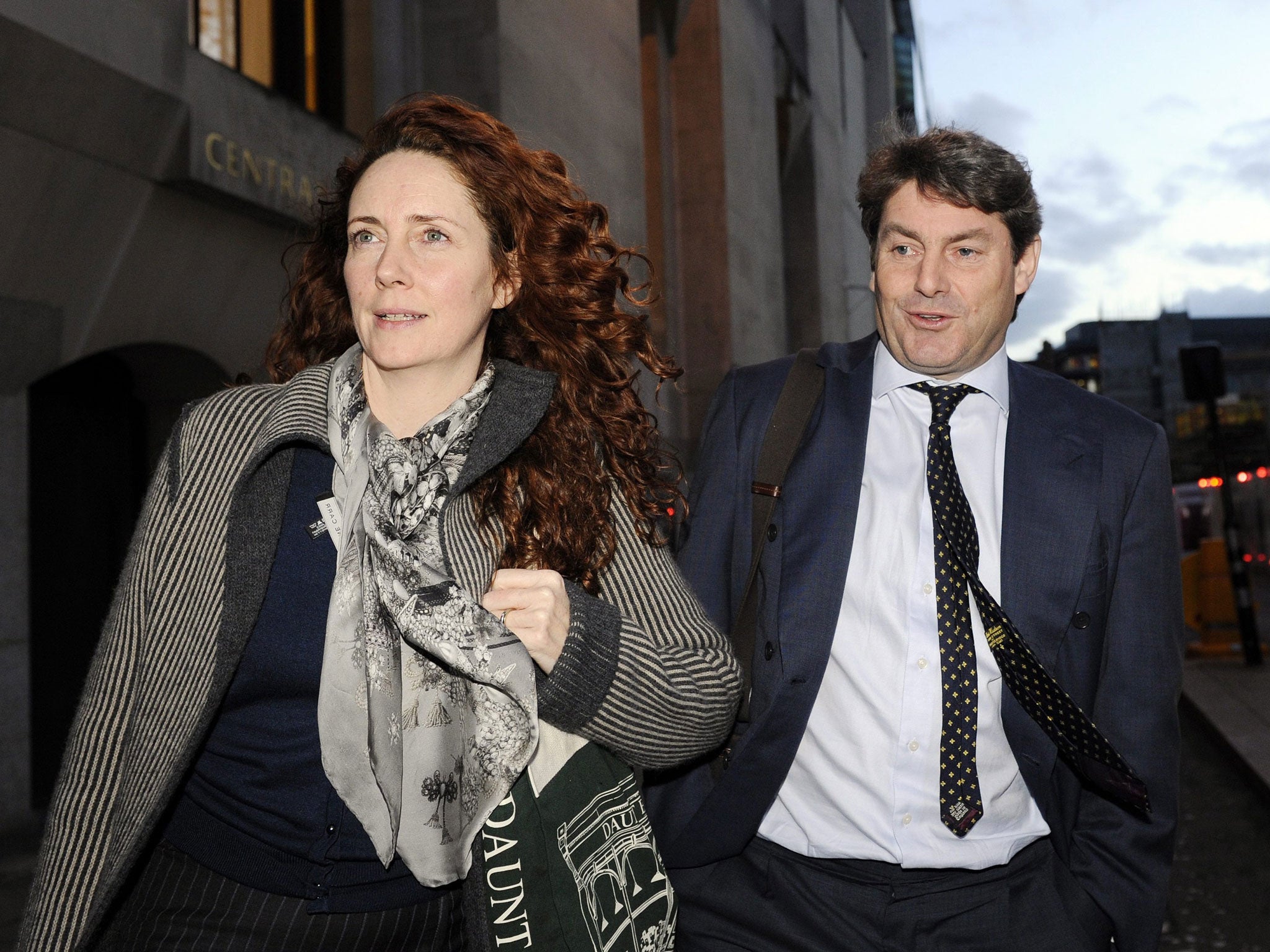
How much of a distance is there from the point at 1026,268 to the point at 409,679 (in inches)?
74.3

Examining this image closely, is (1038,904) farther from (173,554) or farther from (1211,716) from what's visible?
(1211,716)

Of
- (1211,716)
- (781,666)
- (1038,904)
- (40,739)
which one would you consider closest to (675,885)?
(781,666)

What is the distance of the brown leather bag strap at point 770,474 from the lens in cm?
296

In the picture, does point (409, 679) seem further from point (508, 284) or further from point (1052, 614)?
point (1052, 614)

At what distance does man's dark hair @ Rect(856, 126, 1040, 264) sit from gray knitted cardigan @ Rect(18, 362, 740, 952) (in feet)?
3.76

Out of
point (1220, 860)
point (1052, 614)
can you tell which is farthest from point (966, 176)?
point (1220, 860)

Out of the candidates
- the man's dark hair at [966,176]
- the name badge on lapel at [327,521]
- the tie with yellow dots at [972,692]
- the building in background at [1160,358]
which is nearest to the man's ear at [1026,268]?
the man's dark hair at [966,176]

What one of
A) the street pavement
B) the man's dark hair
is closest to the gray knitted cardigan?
the man's dark hair

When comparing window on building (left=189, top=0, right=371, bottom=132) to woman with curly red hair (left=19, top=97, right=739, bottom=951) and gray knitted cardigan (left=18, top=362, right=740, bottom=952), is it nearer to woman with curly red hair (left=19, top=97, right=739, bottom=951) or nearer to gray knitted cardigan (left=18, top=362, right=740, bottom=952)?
woman with curly red hair (left=19, top=97, right=739, bottom=951)

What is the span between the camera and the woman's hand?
2324 millimetres

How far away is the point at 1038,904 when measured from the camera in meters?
2.84

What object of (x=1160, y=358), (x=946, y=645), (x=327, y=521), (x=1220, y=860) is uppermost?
(x=1160, y=358)

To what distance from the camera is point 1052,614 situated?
2867 mm

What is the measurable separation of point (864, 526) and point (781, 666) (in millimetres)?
395
